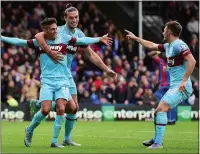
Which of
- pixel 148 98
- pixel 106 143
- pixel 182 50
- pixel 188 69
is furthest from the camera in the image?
pixel 148 98

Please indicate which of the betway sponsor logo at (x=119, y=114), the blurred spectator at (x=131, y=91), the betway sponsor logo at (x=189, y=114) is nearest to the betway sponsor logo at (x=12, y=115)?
the betway sponsor logo at (x=119, y=114)

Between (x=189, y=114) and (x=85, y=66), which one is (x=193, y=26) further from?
(x=189, y=114)

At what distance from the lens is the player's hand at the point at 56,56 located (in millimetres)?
13641

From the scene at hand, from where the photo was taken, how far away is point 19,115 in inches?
1042

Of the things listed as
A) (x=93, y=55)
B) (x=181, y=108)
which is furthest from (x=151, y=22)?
(x=93, y=55)

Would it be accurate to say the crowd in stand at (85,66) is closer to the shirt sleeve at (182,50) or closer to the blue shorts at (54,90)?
the blue shorts at (54,90)

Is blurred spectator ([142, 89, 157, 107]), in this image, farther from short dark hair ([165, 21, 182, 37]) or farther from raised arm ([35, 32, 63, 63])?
raised arm ([35, 32, 63, 63])

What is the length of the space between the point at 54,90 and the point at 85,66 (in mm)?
16016

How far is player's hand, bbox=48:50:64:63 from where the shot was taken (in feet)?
44.8

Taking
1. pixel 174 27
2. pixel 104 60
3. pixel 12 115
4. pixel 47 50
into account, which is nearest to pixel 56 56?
pixel 47 50

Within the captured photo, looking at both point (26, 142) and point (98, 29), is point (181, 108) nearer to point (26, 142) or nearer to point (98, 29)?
point (98, 29)

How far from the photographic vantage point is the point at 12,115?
26.5 metres

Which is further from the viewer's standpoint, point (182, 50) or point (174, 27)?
point (174, 27)

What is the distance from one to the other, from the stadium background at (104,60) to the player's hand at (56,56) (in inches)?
501
